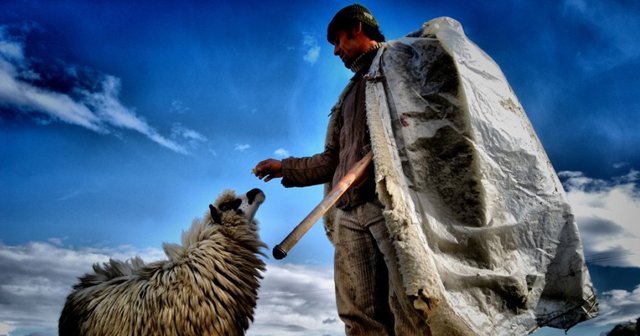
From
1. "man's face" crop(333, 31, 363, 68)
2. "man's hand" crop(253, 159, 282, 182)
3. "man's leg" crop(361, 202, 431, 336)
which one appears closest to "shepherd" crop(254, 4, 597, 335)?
"man's leg" crop(361, 202, 431, 336)

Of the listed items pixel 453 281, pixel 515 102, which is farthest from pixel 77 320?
pixel 515 102

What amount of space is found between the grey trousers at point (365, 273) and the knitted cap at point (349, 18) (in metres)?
1.46

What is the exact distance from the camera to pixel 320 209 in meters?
2.41

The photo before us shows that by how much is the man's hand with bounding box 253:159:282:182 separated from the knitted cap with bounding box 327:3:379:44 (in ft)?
3.70

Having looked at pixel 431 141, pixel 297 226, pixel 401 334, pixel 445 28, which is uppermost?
pixel 445 28

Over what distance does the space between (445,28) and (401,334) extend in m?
2.03

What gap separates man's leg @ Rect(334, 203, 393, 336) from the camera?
2562 millimetres

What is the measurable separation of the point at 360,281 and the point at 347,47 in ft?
5.80

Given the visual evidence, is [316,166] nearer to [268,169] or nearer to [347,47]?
[268,169]

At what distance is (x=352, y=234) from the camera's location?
273cm

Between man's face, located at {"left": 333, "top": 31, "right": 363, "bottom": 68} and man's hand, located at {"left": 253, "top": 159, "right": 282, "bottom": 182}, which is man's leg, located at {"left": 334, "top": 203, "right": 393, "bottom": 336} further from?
man's face, located at {"left": 333, "top": 31, "right": 363, "bottom": 68}

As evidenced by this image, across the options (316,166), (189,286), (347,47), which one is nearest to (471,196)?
(316,166)

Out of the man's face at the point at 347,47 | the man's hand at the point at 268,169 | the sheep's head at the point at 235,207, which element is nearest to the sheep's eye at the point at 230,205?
the sheep's head at the point at 235,207

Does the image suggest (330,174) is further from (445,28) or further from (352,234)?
(445,28)
